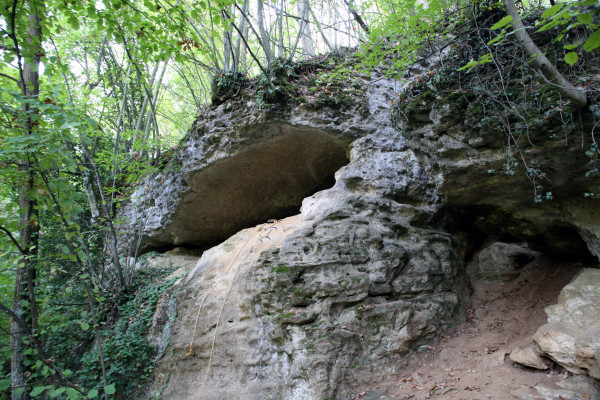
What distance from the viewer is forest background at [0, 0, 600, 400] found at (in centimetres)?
296

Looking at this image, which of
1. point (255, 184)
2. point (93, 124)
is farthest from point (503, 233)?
point (93, 124)

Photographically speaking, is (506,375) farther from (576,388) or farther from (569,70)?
(569,70)

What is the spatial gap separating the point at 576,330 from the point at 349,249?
8.35 feet

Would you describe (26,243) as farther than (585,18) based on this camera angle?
Yes

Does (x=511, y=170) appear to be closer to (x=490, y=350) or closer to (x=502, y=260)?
(x=490, y=350)

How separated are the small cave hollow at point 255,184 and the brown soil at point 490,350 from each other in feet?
11.6

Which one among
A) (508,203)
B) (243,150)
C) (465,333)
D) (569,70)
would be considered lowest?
(465,333)

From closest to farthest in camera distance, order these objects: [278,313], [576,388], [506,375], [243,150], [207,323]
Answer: [576,388], [506,375], [278,313], [207,323], [243,150]

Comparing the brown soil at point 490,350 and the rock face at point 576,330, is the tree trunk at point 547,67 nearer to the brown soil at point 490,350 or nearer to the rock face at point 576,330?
the rock face at point 576,330

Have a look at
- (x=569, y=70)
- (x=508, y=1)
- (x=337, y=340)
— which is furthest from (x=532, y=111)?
(x=337, y=340)

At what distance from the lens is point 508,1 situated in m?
2.95

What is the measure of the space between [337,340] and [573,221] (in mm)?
3267

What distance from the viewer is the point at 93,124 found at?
2.90 meters

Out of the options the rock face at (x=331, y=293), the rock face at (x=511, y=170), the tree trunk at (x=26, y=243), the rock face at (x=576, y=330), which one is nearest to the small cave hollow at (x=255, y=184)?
the rock face at (x=331, y=293)
